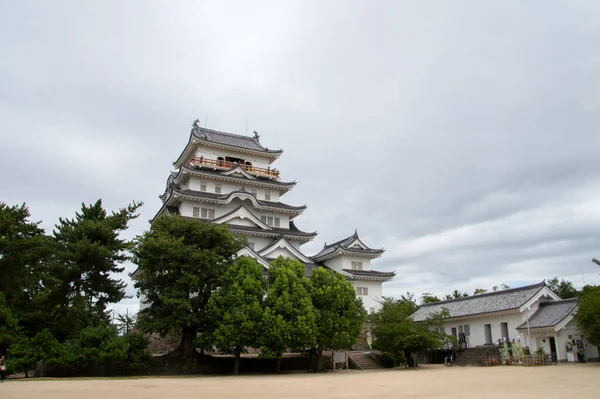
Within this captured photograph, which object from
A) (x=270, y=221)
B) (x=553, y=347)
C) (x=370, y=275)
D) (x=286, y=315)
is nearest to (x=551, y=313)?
(x=553, y=347)

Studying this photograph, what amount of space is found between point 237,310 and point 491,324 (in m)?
19.6

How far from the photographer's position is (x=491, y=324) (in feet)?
109

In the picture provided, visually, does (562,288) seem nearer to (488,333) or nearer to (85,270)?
(488,333)

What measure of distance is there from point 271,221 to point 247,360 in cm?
1574

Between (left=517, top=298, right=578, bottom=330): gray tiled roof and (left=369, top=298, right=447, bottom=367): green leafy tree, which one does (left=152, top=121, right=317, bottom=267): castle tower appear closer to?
(left=369, top=298, right=447, bottom=367): green leafy tree

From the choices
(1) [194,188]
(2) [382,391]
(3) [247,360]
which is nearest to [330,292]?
(3) [247,360]

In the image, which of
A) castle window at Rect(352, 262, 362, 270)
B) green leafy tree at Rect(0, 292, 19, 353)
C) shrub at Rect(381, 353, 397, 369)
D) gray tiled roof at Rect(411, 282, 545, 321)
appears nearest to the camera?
green leafy tree at Rect(0, 292, 19, 353)

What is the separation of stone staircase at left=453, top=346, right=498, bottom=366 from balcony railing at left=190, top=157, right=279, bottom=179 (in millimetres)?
21266

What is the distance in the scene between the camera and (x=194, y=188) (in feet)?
127

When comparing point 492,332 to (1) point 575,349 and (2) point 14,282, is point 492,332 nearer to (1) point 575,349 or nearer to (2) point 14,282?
(1) point 575,349

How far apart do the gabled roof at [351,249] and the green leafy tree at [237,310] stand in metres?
14.8

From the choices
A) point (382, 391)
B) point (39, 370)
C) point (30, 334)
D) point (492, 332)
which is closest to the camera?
point (382, 391)

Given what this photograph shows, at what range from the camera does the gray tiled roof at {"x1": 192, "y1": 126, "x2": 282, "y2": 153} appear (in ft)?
135

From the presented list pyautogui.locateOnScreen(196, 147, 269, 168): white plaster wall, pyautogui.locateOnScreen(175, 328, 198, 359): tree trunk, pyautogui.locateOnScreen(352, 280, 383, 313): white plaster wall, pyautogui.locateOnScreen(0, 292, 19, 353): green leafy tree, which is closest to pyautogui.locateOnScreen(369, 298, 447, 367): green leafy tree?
pyautogui.locateOnScreen(352, 280, 383, 313): white plaster wall
